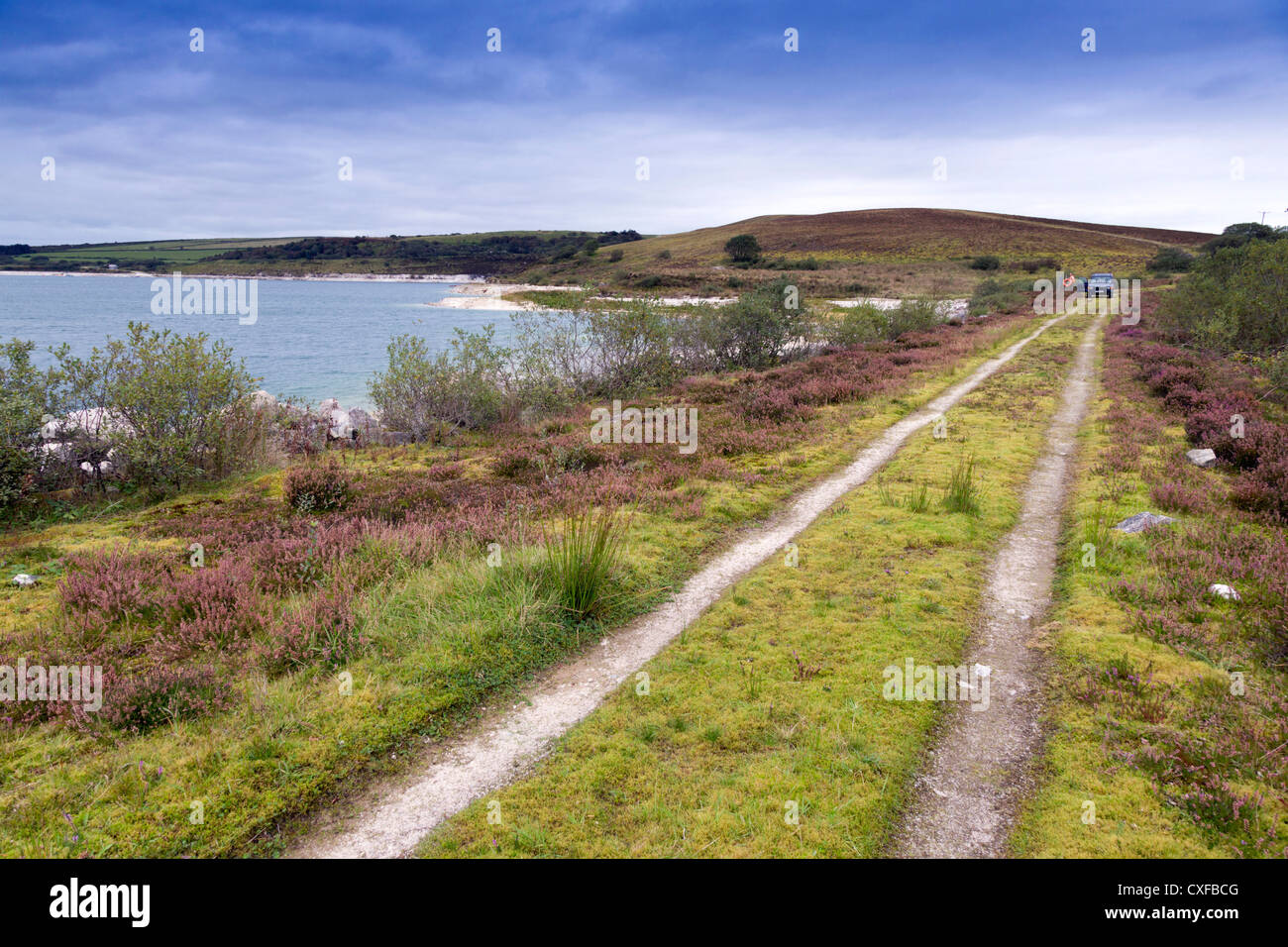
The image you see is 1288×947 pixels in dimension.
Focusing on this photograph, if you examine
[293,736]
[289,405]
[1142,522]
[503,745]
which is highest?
[289,405]

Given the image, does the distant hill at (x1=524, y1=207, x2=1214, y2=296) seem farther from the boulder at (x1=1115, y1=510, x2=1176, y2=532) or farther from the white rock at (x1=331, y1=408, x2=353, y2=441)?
the boulder at (x1=1115, y1=510, x2=1176, y2=532)

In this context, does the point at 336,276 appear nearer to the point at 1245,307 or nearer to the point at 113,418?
the point at 113,418

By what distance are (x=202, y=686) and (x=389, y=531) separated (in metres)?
3.85

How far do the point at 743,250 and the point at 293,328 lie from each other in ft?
256

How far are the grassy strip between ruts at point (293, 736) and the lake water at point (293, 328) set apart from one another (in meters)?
12.8

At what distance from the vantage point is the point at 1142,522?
10.2 metres

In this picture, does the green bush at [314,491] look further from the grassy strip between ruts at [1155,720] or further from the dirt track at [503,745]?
the grassy strip between ruts at [1155,720]

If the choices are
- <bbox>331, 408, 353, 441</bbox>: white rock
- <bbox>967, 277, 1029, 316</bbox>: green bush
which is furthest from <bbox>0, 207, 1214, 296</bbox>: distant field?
<bbox>331, 408, 353, 441</bbox>: white rock

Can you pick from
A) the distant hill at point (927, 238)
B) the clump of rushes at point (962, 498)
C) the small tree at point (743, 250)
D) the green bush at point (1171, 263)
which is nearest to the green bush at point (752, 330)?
the clump of rushes at point (962, 498)

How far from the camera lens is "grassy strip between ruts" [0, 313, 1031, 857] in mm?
4672

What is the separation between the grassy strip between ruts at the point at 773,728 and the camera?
4.67 m

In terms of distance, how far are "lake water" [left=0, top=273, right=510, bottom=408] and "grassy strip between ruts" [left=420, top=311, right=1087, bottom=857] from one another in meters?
15.2

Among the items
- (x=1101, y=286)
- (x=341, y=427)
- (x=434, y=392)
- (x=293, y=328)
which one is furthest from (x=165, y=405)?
(x=1101, y=286)
